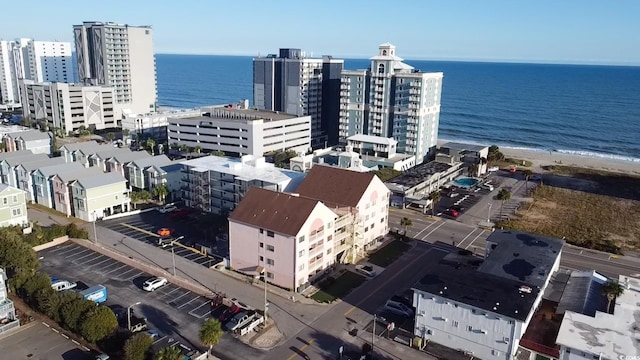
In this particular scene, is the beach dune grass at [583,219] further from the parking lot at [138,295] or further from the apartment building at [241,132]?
the apartment building at [241,132]

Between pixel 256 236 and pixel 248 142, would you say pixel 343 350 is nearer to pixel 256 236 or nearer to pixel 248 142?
pixel 256 236

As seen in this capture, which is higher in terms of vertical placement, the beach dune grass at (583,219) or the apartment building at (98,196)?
the apartment building at (98,196)

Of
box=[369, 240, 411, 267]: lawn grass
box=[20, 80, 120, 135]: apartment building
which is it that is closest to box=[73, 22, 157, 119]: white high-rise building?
box=[20, 80, 120, 135]: apartment building

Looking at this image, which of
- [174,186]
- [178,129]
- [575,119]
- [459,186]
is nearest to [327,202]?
[174,186]

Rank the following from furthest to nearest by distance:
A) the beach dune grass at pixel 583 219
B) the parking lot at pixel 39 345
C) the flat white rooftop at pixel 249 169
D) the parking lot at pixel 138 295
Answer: the beach dune grass at pixel 583 219, the flat white rooftop at pixel 249 169, the parking lot at pixel 138 295, the parking lot at pixel 39 345

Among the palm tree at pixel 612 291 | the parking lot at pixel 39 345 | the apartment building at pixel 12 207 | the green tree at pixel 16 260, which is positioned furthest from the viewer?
the apartment building at pixel 12 207

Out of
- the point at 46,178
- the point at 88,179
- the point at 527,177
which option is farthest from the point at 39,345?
the point at 527,177

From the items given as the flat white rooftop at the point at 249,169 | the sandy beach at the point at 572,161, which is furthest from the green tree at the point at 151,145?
the sandy beach at the point at 572,161
